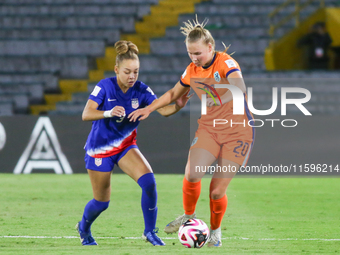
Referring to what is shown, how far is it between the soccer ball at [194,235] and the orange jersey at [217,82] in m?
0.84

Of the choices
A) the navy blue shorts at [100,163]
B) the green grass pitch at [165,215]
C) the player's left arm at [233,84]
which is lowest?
the green grass pitch at [165,215]

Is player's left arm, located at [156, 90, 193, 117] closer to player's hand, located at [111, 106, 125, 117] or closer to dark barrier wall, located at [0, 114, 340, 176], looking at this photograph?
player's hand, located at [111, 106, 125, 117]

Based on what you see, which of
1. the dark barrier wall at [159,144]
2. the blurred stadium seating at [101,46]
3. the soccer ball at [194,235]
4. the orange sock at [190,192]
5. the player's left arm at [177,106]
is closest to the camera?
the soccer ball at [194,235]

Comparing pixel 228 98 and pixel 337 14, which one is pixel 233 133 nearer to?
pixel 228 98

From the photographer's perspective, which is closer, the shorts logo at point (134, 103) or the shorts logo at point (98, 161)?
the shorts logo at point (98, 161)

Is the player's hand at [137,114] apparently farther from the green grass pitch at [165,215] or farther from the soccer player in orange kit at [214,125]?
the green grass pitch at [165,215]

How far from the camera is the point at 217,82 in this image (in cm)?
466

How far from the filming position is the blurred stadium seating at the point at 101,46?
478 inches

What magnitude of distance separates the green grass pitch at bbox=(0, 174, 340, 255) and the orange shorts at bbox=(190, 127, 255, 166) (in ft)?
2.61

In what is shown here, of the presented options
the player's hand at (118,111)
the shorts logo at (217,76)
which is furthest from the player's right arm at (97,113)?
the shorts logo at (217,76)

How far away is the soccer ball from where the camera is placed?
14.9 ft

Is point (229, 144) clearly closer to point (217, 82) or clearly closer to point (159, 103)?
point (217, 82)

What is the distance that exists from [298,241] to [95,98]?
229cm

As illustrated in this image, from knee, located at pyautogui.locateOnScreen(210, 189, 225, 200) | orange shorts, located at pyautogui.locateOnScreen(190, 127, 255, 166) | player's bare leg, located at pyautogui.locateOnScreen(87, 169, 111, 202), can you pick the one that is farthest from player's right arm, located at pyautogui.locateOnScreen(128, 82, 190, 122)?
knee, located at pyautogui.locateOnScreen(210, 189, 225, 200)
